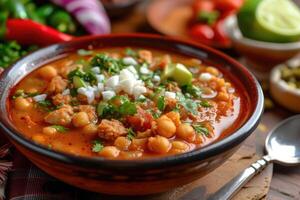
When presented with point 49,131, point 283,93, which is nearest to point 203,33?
point 283,93

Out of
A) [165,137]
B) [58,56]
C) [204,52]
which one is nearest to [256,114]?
[165,137]

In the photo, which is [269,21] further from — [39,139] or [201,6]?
[39,139]

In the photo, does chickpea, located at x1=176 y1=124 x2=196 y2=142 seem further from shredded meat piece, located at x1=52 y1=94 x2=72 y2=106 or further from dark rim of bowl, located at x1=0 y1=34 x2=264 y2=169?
shredded meat piece, located at x1=52 y1=94 x2=72 y2=106

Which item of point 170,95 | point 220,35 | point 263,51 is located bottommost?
point 220,35

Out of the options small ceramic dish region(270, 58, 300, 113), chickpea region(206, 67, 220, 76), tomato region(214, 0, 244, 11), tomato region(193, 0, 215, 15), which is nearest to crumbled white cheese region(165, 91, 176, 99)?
chickpea region(206, 67, 220, 76)

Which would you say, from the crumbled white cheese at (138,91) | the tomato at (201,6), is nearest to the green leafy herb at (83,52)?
the crumbled white cheese at (138,91)

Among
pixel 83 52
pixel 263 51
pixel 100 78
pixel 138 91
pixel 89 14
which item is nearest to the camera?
pixel 138 91

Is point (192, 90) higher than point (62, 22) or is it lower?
higher
